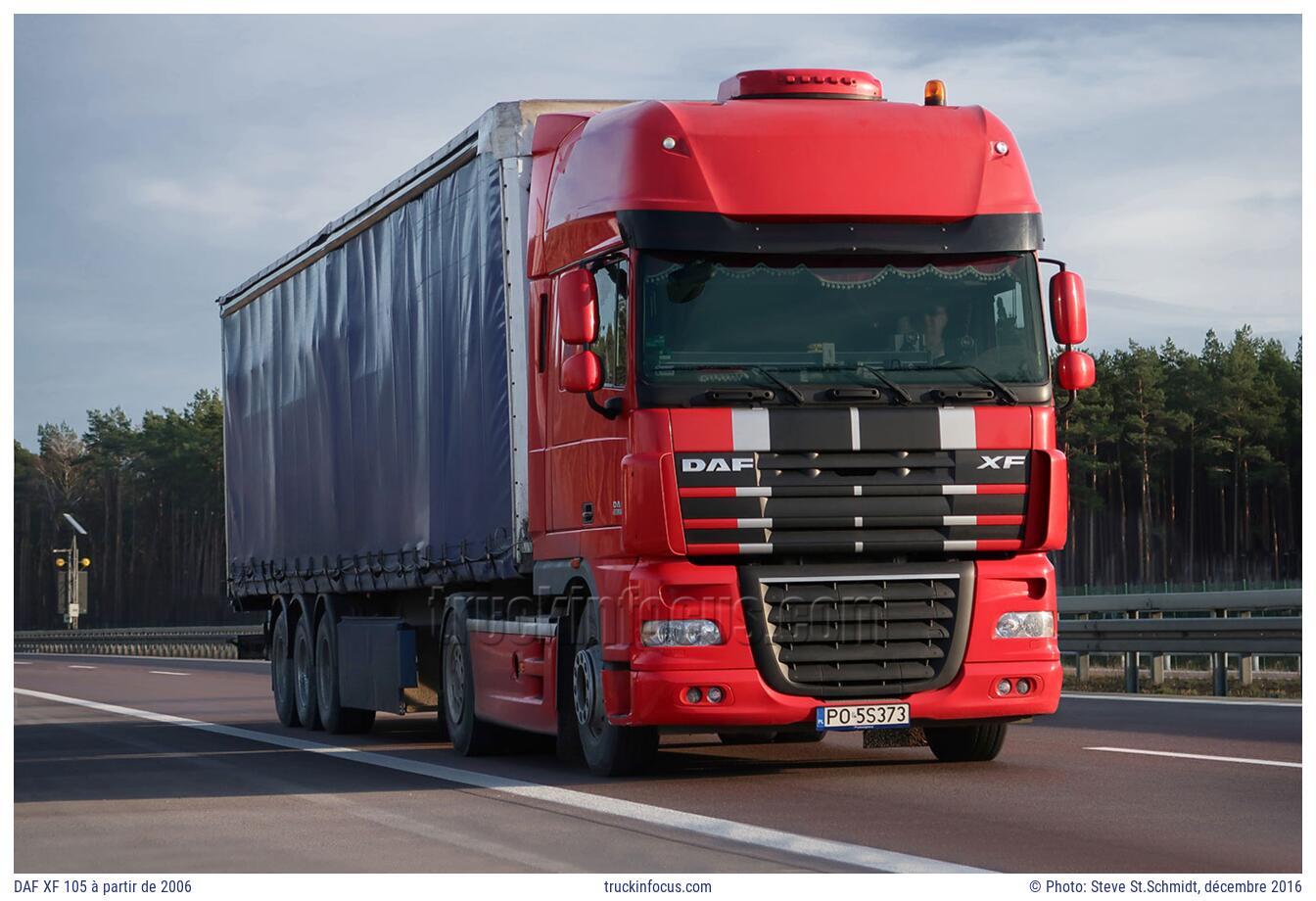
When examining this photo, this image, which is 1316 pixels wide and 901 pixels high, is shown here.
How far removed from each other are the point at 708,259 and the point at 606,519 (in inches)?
60.0

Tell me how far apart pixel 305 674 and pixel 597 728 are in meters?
7.33

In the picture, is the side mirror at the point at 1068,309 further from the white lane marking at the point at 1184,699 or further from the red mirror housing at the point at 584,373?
the white lane marking at the point at 1184,699

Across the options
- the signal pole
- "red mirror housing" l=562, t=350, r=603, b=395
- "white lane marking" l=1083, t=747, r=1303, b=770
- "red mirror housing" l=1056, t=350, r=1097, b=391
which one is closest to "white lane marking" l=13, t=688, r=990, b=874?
"red mirror housing" l=562, t=350, r=603, b=395

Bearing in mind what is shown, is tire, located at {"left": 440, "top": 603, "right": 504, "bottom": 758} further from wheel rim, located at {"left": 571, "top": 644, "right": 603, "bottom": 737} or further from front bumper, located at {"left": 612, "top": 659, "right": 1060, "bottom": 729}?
front bumper, located at {"left": 612, "top": 659, "right": 1060, "bottom": 729}

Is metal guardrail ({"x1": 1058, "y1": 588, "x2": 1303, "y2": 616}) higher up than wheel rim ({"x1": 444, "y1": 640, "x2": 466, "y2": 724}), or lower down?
higher up

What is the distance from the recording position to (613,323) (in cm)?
1180

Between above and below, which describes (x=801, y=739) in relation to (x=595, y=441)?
below

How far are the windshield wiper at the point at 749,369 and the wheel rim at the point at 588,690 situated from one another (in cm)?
170

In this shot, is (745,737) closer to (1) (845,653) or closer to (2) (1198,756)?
(1) (845,653)

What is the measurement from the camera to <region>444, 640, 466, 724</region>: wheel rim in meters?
14.9

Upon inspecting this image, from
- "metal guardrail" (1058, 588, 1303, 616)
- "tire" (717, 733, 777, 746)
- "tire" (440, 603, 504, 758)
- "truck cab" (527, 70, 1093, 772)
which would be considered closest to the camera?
"truck cab" (527, 70, 1093, 772)

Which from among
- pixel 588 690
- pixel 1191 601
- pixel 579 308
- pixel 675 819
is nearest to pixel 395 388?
pixel 588 690

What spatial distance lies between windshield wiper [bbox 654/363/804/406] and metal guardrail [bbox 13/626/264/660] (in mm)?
31064
